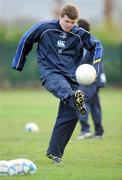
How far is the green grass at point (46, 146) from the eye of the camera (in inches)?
363

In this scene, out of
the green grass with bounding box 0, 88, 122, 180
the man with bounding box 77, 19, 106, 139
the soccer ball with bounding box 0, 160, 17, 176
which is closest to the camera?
the soccer ball with bounding box 0, 160, 17, 176

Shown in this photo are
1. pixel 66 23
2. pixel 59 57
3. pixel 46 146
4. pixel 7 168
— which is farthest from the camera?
pixel 46 146

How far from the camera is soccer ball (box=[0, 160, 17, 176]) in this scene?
8.80 meters

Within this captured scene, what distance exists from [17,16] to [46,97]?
15.3 metres

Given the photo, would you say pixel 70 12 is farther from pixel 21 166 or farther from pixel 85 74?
pixel 21 166

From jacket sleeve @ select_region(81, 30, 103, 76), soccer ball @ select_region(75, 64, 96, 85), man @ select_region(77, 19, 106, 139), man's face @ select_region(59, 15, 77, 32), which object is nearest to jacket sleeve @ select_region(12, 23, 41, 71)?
man's face @ select_region(59, 15, 77, 32)

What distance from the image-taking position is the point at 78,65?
1066 centimetres

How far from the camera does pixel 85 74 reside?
10.2m

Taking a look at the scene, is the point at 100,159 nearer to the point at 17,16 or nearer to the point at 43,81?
the point at 43,81

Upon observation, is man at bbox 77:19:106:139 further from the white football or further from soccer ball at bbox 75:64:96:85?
the white football

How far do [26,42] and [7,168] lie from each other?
7.64ft

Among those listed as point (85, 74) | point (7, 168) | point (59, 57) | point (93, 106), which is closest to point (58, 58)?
point (59, 57)

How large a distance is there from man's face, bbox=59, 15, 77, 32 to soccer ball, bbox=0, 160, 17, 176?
240cm

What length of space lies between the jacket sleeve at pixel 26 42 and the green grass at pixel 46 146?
1451mm
